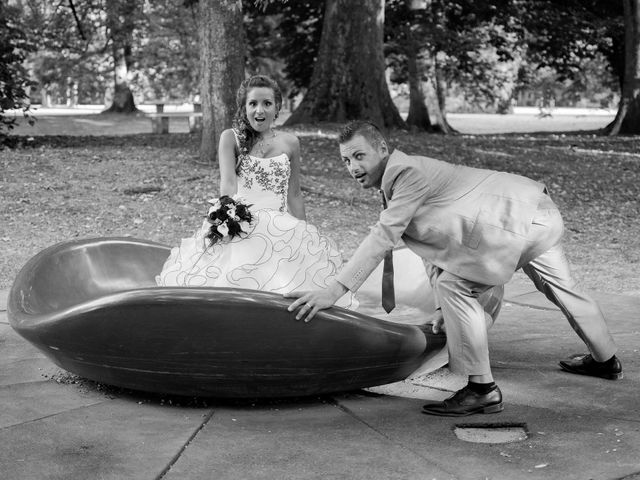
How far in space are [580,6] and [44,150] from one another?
15.6 meters

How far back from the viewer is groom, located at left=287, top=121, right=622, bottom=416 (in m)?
4.29

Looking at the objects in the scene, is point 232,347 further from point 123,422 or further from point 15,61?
point 15,61

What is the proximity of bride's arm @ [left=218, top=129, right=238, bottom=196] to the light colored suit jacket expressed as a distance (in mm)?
1746

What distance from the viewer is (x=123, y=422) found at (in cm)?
422

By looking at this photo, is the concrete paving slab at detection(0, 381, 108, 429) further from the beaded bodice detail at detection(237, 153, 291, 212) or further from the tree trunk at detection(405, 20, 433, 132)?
the tree trunk at detection(405, 20, 433, 132)

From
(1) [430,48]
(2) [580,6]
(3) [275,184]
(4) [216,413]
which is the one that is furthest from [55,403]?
(2) [580,6]

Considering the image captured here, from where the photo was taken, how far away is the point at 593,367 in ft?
16.2

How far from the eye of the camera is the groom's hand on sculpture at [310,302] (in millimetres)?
4090

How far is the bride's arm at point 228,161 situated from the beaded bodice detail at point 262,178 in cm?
6

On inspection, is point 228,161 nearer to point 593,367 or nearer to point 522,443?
point 593,367

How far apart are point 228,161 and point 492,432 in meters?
2.61

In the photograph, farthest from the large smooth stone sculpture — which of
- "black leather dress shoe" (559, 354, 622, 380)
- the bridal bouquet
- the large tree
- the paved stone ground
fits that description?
the large tree

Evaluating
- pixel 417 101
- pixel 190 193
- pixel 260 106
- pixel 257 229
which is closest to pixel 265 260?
pixel 257 229

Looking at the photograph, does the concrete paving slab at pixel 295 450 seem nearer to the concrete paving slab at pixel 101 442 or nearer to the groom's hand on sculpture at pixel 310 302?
the concrete paving slab at pixel 101 442
